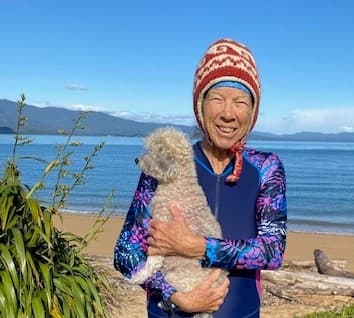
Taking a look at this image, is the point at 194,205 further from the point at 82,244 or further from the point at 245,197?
the point at 82,244

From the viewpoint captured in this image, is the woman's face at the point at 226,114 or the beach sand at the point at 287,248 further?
the beach sand at the point at 287,248

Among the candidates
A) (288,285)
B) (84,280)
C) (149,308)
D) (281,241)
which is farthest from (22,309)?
(288,285)

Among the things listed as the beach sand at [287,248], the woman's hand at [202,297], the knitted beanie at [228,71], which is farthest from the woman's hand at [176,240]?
the beach sand at [287,248]

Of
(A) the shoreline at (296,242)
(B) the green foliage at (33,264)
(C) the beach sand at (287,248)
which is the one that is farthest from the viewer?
(A) the shoreline at (296,242)

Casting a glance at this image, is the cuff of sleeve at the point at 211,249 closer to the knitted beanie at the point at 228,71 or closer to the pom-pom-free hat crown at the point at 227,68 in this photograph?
the knitted beanie at the point at 228,71

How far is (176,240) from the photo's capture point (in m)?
2.38

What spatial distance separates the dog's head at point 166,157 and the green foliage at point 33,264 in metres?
1.34

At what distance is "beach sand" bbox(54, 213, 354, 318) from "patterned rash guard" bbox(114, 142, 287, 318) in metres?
3.83

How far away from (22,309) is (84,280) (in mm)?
713

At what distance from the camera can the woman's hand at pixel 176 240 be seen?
2.38m

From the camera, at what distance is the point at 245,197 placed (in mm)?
2562

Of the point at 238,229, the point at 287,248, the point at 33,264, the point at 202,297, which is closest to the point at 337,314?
the point at 33,264

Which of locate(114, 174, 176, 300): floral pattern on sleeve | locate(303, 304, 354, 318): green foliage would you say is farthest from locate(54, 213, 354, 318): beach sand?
locate(114, 174, 176, 300): floral pattern on sleeve

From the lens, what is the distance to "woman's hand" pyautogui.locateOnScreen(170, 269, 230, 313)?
7.79ft
